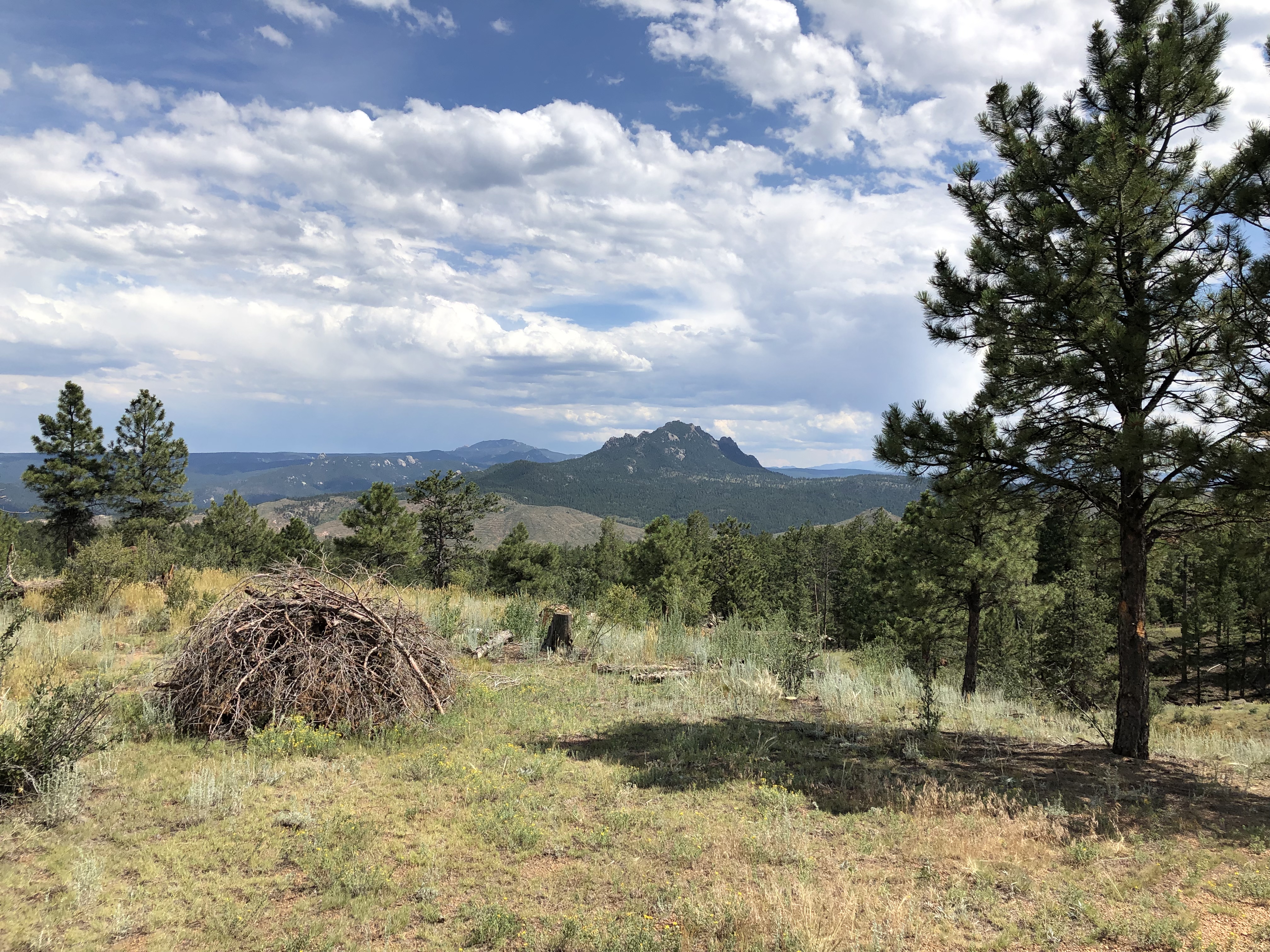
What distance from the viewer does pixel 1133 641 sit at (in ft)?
23.8

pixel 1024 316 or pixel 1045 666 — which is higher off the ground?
pixel 1024 316

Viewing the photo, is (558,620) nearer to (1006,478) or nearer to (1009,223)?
(1006,478)

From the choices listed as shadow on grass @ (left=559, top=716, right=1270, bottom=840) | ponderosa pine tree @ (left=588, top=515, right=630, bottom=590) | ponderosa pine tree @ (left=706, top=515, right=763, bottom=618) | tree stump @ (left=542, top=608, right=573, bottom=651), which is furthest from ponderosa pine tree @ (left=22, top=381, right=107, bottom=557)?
ponderosa pine tree @ (left=588, top=515, right=630, bottom=590)

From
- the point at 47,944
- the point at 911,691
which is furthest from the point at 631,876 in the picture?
the point at 911,691

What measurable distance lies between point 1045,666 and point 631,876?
2848cm

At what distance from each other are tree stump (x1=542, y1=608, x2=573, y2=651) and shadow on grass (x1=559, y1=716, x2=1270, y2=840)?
Result: 4465 mm

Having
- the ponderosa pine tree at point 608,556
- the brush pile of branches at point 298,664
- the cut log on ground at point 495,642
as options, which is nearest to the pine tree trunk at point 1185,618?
the cut log on ground at point 495,642

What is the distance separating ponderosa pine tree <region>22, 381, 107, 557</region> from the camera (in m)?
27.5

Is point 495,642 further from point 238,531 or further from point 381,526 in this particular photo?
point 238,531

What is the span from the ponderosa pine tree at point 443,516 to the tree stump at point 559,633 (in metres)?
26.8

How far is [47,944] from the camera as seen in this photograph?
342cm

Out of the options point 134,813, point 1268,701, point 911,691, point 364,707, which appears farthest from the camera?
point 1268,701

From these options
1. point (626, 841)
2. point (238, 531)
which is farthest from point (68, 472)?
point (626, 841)

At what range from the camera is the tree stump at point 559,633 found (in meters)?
12.8
